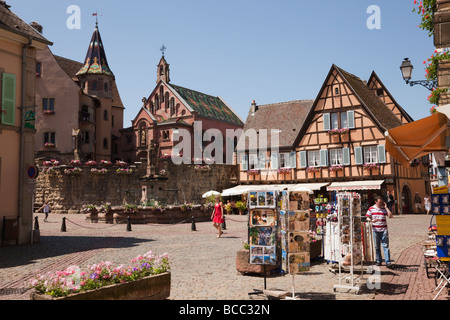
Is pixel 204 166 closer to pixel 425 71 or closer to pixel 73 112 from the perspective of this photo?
pixel 73 112

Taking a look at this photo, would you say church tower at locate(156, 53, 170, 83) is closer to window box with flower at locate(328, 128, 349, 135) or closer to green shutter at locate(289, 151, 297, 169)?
green shutter at locate(289, 151, 297, 169)

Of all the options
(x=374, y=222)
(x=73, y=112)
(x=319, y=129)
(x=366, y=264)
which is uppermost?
(x=73, y=112)

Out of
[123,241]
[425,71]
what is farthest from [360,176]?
[123,241]

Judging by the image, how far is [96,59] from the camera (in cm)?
4509

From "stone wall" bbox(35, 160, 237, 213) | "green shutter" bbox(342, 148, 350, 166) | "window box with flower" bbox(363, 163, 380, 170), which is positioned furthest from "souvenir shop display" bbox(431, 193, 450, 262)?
"stone wall" bbox(35, 160, 237, 213)

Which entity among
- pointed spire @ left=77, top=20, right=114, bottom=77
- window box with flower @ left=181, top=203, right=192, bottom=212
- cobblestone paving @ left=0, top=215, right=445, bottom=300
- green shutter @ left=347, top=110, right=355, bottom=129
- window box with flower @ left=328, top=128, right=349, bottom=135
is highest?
pointed spire @ left=77, top=20, right=114, bottom=77

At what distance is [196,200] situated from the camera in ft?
124

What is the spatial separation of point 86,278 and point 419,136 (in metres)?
6.17

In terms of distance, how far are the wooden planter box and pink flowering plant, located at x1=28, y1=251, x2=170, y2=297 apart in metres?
0.08

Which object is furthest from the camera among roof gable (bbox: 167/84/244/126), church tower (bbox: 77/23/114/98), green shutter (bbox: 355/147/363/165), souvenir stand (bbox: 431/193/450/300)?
roof gable (bbox: 167/84/244/126)

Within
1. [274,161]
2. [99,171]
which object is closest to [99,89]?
[99,171]

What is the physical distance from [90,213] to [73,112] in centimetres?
1918

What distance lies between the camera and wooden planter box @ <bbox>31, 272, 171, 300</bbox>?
190 inches
